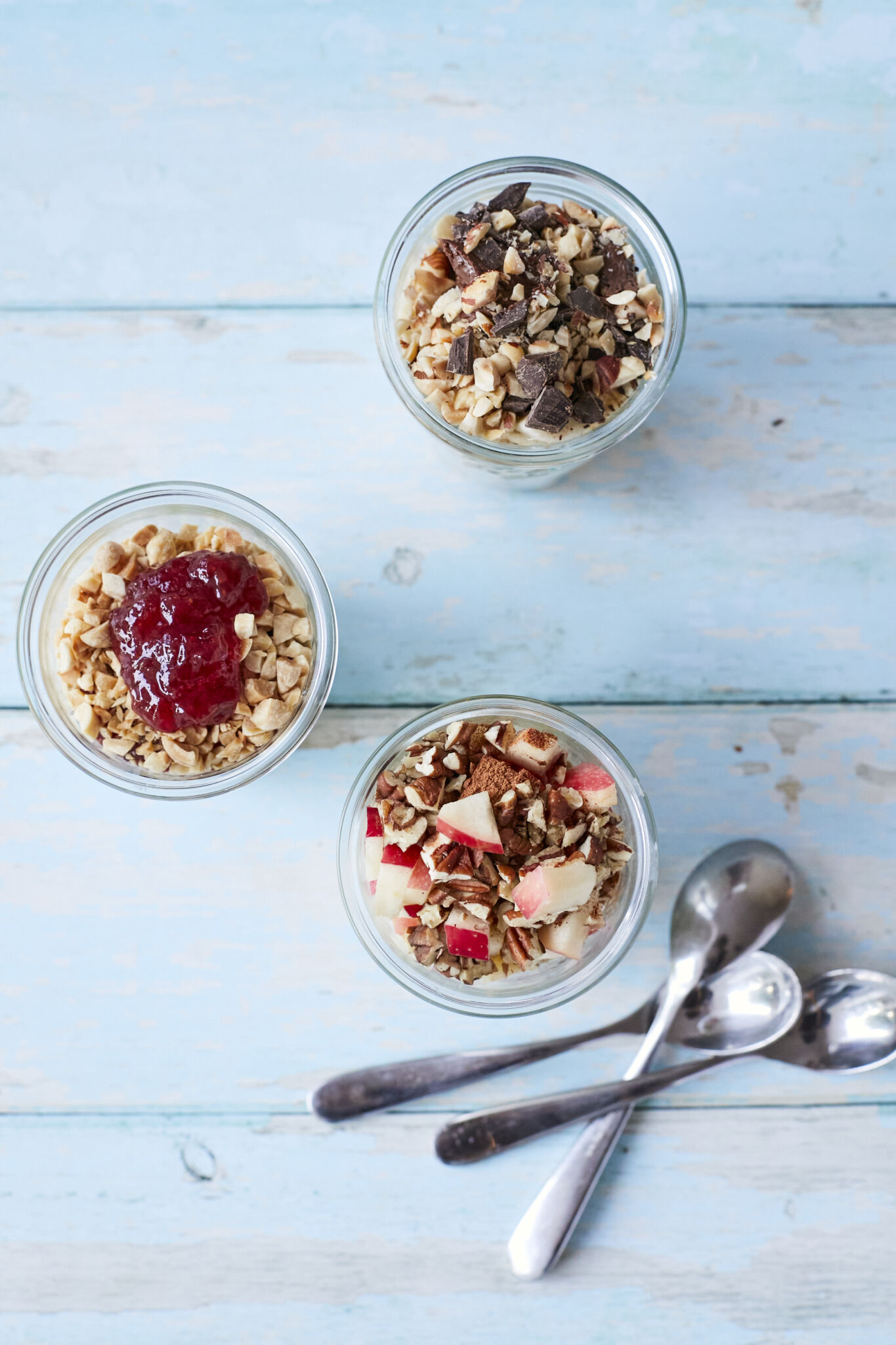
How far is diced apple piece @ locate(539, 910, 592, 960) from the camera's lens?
0.83 metres

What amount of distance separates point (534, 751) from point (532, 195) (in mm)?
612

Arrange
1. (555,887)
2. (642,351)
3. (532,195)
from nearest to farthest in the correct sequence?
(555,887) → (642,351) → (532,195)

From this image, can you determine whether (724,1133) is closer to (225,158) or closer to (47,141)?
(225,158)

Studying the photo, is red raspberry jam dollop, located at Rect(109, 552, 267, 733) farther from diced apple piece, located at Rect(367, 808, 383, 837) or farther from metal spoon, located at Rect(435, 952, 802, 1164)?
metal spoon, located at Rect(435, 952, 802, 1164)

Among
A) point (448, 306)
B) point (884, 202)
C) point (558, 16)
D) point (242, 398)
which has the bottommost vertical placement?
point (242, 398)

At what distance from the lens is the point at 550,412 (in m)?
0.85

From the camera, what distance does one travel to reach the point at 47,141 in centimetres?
107

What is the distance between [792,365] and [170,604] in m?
0.75

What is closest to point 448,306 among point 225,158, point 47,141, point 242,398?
A: point 242,398

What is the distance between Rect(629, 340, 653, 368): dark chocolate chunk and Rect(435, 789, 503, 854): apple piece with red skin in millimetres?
442

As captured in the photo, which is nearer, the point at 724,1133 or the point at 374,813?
the point at 374,813

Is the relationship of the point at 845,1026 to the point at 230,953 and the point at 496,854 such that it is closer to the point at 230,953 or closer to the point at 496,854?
the point at 496,854

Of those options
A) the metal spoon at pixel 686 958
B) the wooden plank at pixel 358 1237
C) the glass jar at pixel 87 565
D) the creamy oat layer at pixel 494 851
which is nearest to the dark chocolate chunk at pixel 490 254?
the glass jar at pixel 87 565

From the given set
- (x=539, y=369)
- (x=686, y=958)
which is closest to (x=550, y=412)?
(x=539, y=369)
